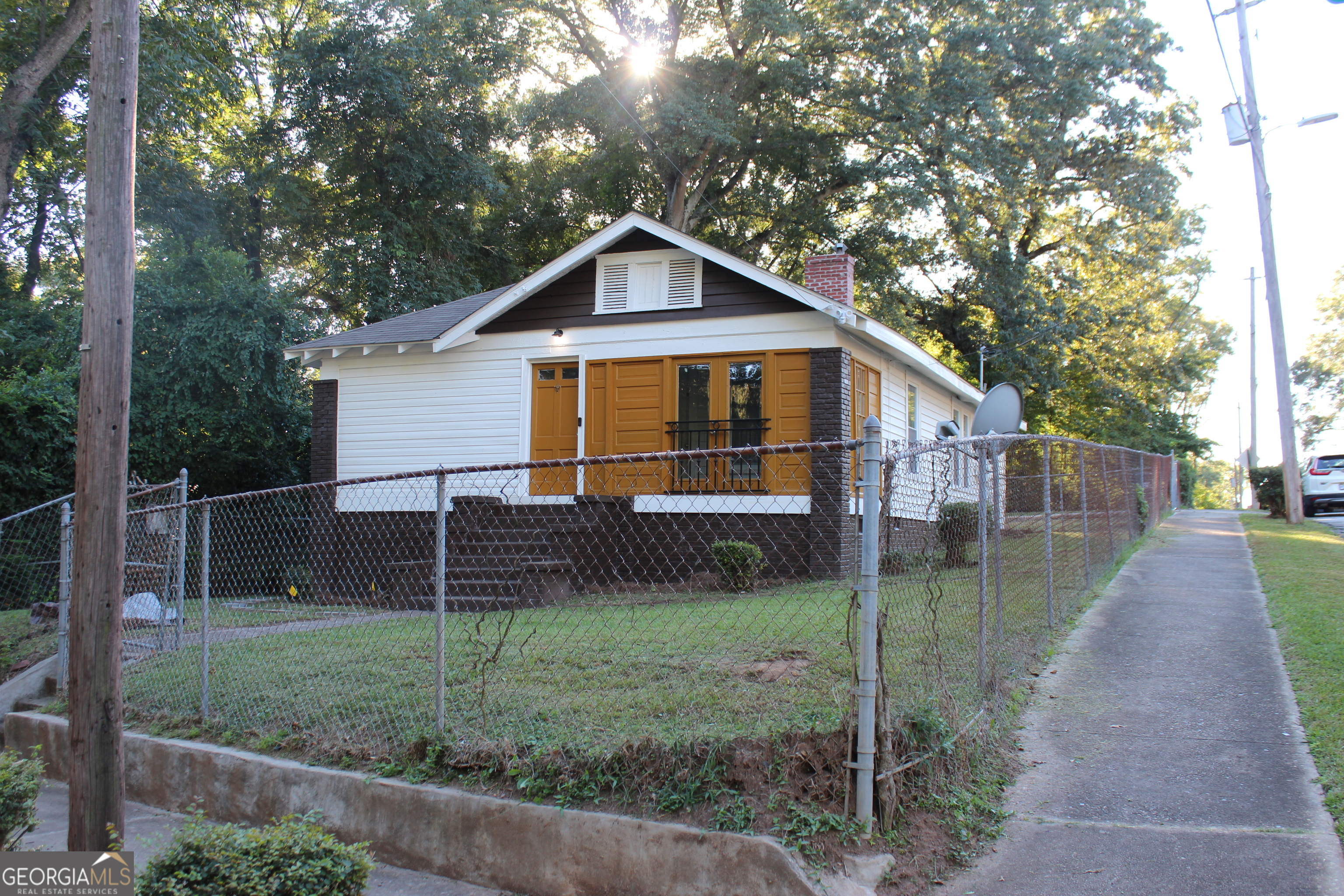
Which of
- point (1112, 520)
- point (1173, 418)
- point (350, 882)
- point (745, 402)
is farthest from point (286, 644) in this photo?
point (1173, 418)

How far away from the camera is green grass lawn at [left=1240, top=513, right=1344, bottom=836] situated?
451cm

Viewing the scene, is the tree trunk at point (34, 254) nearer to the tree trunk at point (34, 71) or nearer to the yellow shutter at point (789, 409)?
the tree trunk at point (34, 71)

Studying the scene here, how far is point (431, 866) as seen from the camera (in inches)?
176

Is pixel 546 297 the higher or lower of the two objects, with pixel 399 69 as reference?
lower

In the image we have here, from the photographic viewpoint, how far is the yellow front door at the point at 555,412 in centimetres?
1440

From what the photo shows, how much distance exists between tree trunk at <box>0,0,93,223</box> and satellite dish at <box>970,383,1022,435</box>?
52.5 ft

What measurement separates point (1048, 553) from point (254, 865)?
601 cm

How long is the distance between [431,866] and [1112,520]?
10353 millimetres

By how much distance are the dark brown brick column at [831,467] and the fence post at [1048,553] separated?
4228mm

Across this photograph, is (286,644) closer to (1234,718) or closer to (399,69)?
(1234,718)

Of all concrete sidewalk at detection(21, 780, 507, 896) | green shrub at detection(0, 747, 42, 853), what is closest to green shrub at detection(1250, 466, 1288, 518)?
concrete sidewalk at detection(21, 780, 507, 896)

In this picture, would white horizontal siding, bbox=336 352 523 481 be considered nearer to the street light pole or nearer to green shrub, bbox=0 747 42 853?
green shrub, bbox=0 747 42 853

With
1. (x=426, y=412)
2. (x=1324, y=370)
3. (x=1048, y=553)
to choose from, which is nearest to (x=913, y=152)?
(x=426, y=412)

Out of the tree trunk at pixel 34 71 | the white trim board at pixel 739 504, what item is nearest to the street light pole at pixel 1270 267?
the white trim board at pixel 739 504
